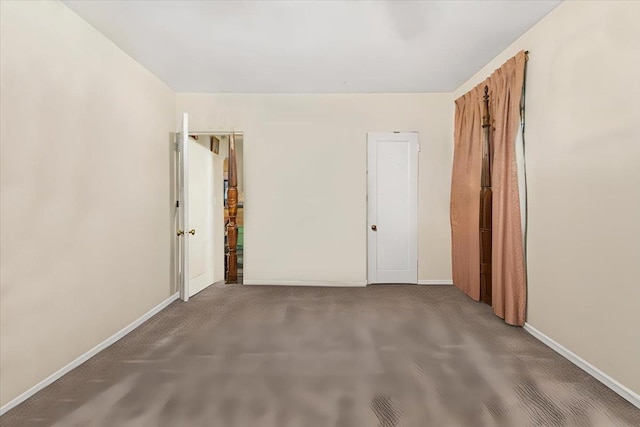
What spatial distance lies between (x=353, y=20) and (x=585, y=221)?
229 cm

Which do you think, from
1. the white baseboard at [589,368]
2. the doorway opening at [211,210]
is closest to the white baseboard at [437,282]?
the white baseboard at [589,368]

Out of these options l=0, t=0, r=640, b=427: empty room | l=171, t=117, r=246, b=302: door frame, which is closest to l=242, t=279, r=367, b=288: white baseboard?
l=0, t=0, r=640, b=427: empty room

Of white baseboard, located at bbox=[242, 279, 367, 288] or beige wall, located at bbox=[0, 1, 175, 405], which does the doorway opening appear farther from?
beige wall, located at bbox=[0, 1, 175, 405]

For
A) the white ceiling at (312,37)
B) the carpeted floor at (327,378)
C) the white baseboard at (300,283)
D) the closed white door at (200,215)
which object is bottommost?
the carpeted floor at (327,378)

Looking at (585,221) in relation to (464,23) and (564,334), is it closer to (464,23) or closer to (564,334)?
(564,334)

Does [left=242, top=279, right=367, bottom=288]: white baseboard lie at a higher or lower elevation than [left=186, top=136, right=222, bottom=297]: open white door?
lower

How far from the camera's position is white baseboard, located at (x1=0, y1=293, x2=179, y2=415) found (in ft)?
6.37

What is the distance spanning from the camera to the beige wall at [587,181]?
1957 millimetres

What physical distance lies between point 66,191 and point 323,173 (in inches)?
115

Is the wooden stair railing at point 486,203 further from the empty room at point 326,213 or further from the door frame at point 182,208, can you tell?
the door frame at point 182,208

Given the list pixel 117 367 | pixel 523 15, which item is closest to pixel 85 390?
pixel 117 367

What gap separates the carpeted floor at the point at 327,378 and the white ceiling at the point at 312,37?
2678 millimetres

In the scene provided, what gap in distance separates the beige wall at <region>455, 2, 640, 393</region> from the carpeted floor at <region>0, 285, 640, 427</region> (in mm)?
344

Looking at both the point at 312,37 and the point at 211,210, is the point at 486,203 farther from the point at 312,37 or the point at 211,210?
the point at 211,210
